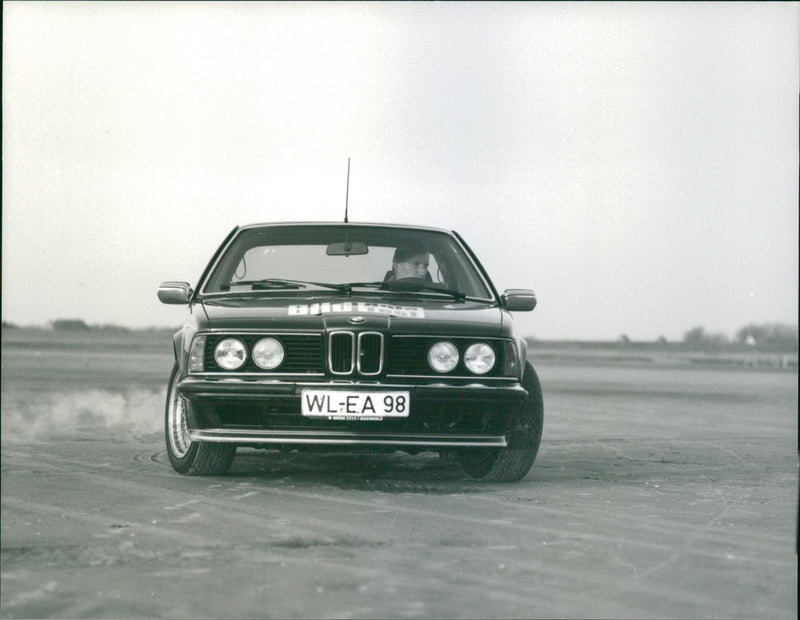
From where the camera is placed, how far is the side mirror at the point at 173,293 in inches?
252

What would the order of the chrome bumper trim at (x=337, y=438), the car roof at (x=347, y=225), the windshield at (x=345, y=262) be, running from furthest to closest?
the car roof at (x=347, y=225), the windshield at (x=345, y=262), the chrome bumper trim at (x=337, y=438)

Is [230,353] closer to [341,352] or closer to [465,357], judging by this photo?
[341,352]

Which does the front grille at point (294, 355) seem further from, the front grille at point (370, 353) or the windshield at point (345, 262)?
the windshield at point (345, 262)

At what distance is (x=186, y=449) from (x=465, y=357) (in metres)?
1.55

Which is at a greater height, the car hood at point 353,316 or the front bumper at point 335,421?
the car hood at point 353,316

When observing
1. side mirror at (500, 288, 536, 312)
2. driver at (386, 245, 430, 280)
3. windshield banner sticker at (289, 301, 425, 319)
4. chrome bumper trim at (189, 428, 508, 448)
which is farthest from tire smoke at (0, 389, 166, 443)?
side mirror at (500, 288, 536, 312)

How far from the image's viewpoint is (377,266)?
660 centimetres

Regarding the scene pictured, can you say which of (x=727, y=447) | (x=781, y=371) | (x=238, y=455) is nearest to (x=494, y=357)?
(x=238, y=455)

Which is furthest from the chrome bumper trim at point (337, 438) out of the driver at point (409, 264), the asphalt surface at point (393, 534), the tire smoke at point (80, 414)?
the tire smoke at point (80, 414)

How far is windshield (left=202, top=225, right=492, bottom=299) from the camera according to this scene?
6434mm

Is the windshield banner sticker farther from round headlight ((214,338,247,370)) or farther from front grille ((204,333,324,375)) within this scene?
round headlight ((214,338,247,370))

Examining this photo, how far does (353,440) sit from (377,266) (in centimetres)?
139

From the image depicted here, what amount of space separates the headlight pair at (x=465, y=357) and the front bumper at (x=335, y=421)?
0.09m

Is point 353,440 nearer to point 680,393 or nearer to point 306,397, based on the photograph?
point 306,397
